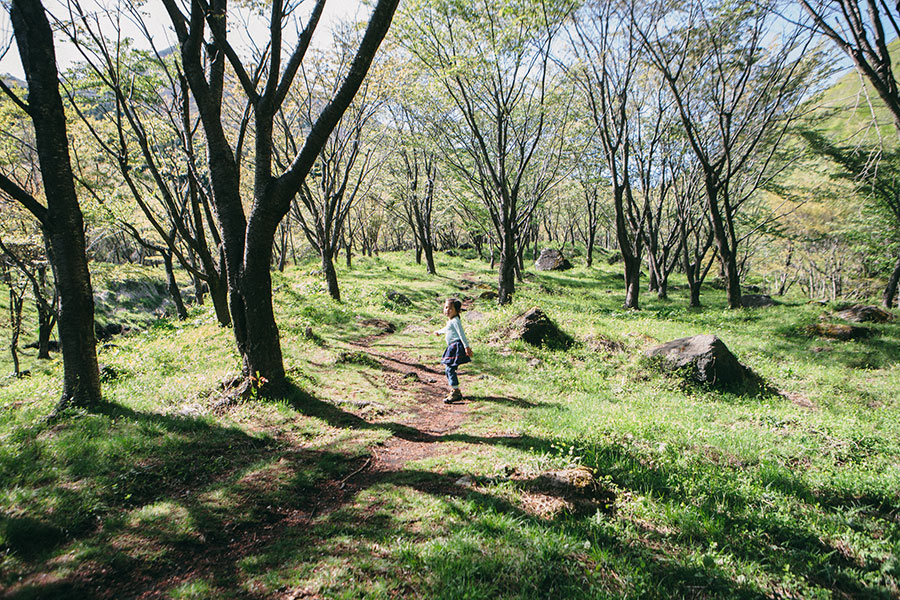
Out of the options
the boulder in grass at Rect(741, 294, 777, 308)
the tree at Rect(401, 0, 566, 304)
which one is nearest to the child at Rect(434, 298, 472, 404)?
the tree at Rect(401, 0, 566, 304)

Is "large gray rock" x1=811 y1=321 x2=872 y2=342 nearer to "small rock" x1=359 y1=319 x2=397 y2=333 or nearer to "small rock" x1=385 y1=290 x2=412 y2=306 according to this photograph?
"small rock" x1=359 y1=319 x2=397 y2=333

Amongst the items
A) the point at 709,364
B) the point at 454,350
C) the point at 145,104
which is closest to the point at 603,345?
the point at 709,364

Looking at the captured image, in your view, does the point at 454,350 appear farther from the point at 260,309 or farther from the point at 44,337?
the point at 44,337

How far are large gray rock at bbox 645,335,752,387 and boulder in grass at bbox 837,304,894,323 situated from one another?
8.22 meters

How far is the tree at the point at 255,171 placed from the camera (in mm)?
6195

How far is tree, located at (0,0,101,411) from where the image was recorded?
5.39 metres

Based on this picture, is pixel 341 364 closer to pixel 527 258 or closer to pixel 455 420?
pixel 455 420

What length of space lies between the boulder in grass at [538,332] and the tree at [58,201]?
934cm

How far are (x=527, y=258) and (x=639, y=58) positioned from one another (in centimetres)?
3045

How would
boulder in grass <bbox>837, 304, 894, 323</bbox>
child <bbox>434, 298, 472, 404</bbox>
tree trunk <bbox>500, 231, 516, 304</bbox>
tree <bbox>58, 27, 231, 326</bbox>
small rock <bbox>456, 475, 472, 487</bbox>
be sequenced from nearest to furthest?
small rock <bbox>456, 475, 472, 487</bbox>, child <bbox>434, 298, 472, 404</bbox>, tree <bbox>58, 27, 231, 326</bbox>, boulder in grass <bbox>837, 304, 894, 323</bbox>, tree trunk <bbox>500, 231, 516, 304</bbox>

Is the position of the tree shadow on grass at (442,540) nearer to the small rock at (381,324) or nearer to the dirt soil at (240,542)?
the dirt soil at (240,542)

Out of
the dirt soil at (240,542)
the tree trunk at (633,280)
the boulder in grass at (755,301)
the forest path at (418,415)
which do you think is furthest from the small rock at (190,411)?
the boulder in grass at (755,301)

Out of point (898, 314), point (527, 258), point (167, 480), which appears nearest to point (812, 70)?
point (898, 314)

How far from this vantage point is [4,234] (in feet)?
52.8
